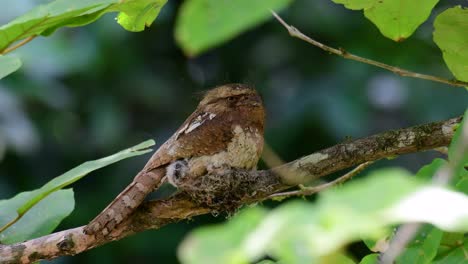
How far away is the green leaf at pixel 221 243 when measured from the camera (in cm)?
79

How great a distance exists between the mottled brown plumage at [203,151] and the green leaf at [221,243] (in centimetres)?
169

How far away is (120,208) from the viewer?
2510mm

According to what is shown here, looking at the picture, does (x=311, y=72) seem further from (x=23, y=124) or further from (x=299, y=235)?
(x=299, y=235)

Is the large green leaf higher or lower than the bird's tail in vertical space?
higher

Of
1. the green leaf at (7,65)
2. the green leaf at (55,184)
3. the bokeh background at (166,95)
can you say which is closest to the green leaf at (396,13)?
the green leaf at (55,184)

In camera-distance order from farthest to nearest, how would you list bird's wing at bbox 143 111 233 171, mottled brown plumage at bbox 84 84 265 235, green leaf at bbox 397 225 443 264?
bird's wing at bbox 143 111 233 171 < mottled brown plumage at bbox 84 84 265 235 < green leaf at bbox 397 225 443 264

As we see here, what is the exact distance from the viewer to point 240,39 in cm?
821

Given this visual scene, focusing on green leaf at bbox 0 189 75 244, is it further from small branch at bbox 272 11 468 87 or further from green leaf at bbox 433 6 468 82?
green leaf at bbox 433 6 468 82

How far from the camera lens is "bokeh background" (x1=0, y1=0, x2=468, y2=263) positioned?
6727mm

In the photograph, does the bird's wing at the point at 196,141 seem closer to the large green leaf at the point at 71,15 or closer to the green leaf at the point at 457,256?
the large green leaf at the point at 71,15

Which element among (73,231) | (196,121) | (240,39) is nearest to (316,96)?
(240,39)

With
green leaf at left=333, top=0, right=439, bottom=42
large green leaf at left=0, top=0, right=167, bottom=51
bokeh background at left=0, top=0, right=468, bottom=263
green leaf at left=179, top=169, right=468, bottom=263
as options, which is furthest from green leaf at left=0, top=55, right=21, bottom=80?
bokeh background at left=0, top=0, right=468, bottom=263

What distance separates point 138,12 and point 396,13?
1.91ft

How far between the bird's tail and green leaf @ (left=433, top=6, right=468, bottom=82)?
3.45ft
